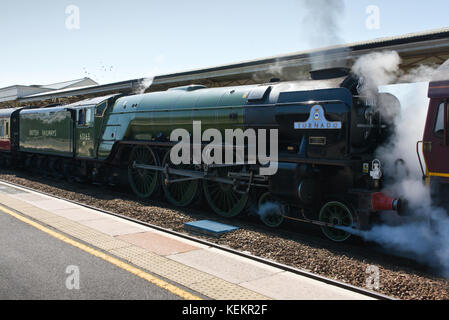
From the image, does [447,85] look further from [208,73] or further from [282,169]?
[208,73]

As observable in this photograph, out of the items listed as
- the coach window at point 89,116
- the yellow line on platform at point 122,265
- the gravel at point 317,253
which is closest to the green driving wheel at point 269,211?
the gravel at point 317,253

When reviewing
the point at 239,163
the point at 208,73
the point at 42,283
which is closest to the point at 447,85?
the point at 239,163

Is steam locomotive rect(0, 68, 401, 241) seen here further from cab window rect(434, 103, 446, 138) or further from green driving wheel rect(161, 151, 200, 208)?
cab window rect(434, 103, 446, 138)

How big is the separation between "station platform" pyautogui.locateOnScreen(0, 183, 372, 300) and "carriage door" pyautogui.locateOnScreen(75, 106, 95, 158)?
5.08 metres

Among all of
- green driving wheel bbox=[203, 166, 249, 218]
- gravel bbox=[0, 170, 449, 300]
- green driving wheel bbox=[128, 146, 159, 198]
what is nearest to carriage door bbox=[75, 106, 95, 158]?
green driving wheel bbox=[128, 146, 159, 198]

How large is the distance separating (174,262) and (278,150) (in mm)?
3483

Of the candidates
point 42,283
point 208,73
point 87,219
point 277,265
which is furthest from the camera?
point 208,73

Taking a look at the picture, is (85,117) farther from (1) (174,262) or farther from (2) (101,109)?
(1) (174,262)

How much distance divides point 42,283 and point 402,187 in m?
5.77

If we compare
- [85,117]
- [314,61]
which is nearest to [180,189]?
[314,61]

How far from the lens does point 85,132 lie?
14477 mm

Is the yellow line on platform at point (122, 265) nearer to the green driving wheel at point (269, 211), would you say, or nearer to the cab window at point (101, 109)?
the green driving wheel at point (269, 211)

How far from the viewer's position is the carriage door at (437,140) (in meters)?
5.86

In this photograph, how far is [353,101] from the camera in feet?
23.9
